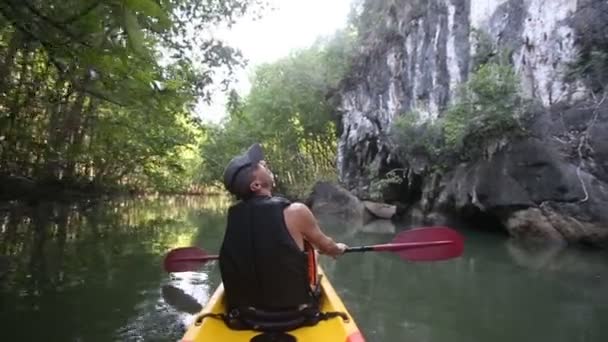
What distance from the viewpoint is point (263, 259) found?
2.66 m

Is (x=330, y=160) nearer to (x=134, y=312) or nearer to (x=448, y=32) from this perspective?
(x=448, y=32)

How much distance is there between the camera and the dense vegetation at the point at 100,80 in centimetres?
254

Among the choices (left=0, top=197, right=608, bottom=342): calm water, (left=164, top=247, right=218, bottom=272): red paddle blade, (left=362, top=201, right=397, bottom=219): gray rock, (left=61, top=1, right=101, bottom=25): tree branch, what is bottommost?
(left=0, top=197, right=608, bottom=342): calm water

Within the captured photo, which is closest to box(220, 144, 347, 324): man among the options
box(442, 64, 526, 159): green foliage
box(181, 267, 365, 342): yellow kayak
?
box(181, 267, 365, 342): yellow kayak

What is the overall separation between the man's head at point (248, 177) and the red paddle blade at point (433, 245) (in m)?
2.02

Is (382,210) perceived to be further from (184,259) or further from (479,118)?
(184,259)

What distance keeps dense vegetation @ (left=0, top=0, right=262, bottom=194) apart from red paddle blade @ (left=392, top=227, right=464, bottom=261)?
2166 millimetres

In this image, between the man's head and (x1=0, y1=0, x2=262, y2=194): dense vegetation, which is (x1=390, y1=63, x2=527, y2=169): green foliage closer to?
(x1=0, y1=0, x2=262, y2=194): dense vegetation

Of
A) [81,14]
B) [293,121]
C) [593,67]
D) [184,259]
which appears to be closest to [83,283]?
[184,259]

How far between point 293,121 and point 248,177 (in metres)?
25.7

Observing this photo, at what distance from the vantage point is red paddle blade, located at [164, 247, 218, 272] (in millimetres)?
4633

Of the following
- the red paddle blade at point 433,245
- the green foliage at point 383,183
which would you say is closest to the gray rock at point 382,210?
the green foliage at point 383,183

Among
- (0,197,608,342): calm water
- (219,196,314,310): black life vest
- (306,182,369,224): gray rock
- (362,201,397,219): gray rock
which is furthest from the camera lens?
(306,182,369,224): gray rock

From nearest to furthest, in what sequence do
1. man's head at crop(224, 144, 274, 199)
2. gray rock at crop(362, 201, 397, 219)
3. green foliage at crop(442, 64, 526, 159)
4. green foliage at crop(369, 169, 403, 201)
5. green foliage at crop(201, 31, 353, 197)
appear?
1. man's head at crop(224, 144, 274, 199)
2. green foliage at crop(442, 64, 526, 159)
3. green foliage at crop(369, 169, 403, 201)
4. gray rock at crop(362, 201, 397, 219)
5. green foliage at crop(201, 31, 353, 197)
